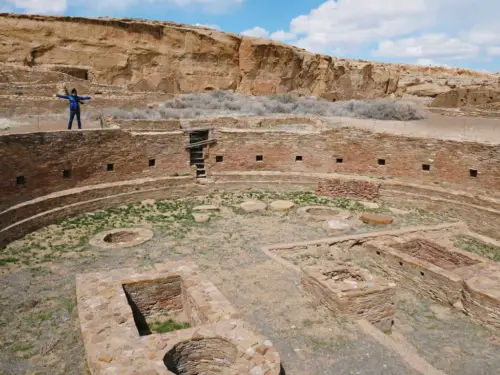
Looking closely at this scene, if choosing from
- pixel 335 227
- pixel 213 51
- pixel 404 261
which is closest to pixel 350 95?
pixel 213 51

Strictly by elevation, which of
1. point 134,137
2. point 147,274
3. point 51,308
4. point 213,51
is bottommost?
point 51,308

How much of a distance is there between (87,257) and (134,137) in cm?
587

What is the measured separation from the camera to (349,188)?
53.0ft

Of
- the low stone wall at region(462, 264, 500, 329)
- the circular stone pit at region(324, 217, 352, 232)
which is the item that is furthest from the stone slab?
the low stone wall at region(462, 264, 500, 329)

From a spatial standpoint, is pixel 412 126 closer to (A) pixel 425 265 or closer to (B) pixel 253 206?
(B) pixel 253 206

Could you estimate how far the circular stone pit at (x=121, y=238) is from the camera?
1172 cm

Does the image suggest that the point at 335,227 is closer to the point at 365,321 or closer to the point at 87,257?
the point at 365,321

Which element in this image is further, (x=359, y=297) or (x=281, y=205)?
(x=281, y=205)

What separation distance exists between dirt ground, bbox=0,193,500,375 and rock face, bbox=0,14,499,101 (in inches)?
669

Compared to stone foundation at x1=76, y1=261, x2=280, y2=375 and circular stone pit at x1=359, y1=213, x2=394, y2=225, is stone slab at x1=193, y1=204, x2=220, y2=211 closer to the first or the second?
circular stone pit at x1=359, y1=213, x2=394, y2=225

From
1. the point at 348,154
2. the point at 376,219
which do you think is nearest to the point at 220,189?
the point at 348,154

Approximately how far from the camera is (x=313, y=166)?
17.6 meters

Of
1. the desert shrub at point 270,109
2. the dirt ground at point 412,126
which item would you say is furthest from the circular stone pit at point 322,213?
the desert shrub at point 270,109

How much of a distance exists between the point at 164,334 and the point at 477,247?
9506mm
